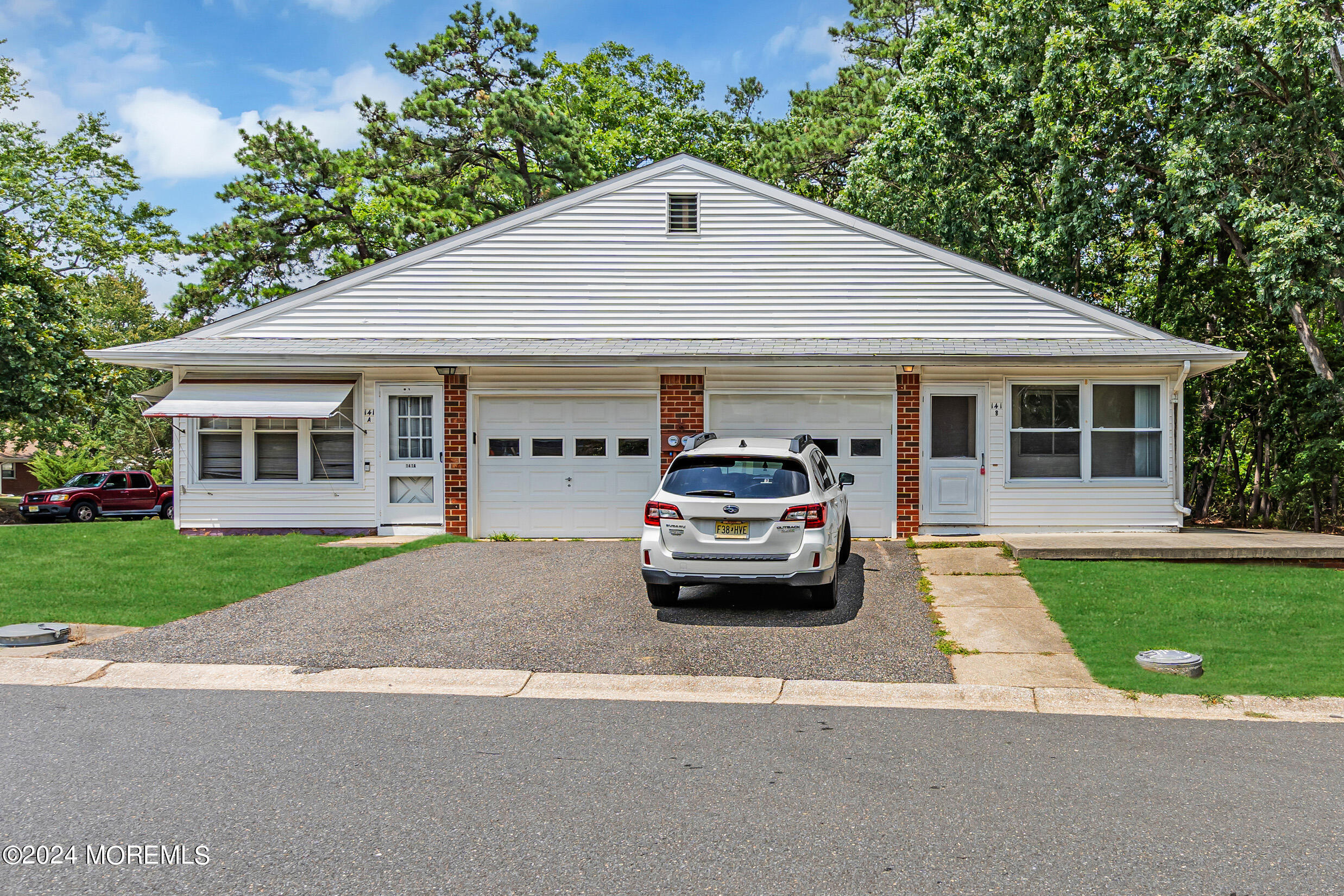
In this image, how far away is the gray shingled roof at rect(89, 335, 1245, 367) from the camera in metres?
13.6

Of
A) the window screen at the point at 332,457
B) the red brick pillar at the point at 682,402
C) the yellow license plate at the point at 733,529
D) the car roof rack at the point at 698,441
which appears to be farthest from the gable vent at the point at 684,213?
the yellow license plate at the point at 733,529

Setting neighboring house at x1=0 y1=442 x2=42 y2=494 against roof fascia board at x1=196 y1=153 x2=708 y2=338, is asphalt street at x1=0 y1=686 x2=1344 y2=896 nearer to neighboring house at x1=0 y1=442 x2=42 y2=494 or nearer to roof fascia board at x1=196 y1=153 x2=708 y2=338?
roof fascia board at x1=196 y1=153 x2=708 y2=338

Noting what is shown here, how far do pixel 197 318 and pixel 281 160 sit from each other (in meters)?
5.94

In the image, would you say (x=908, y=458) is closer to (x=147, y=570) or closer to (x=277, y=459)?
(x=277, y=459)

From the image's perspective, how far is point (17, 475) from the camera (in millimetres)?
52906

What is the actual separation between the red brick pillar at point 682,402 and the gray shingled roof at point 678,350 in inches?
20.6

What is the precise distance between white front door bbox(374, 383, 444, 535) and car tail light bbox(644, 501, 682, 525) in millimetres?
6845

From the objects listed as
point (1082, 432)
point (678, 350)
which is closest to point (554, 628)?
point (678, 350)

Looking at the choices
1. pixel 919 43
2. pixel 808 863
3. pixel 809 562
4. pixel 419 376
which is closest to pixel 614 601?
pixel 809 562

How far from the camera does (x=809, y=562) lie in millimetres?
8250

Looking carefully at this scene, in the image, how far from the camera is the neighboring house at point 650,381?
14.1m

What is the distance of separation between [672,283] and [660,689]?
9658mm

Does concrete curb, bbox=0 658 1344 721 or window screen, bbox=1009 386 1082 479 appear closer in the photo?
concrete curb, bbox=0 658 1344 721

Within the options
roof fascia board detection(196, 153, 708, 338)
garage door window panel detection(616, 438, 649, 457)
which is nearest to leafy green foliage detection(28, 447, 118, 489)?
roof fascia board detection(196, 153, 708, 338)
